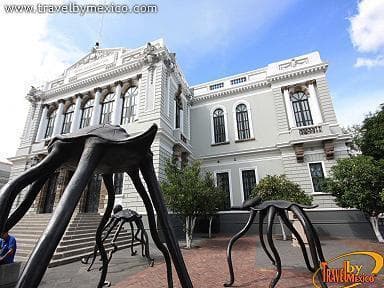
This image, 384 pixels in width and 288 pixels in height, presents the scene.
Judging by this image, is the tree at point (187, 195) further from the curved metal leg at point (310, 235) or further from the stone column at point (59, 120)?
the stone column at point (59, 120)

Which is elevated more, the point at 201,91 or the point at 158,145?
the point at 201,91

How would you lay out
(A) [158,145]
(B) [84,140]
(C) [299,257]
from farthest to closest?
(A) [158,145] → (C) [299,257] → (B) [84,140]

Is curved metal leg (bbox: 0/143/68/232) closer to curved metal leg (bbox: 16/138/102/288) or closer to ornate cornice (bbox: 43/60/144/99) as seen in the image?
curved metal leg (bbox: 16/138/102/288)

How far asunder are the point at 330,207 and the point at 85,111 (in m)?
20.3

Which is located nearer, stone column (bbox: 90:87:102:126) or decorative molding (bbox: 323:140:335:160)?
decorative molding (bbox: 323:140:335:160)

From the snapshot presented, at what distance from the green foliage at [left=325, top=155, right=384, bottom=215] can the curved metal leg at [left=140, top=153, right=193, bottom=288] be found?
1166 cm

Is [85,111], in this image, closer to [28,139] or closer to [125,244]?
[28,139]

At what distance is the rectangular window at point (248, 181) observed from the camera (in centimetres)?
1684

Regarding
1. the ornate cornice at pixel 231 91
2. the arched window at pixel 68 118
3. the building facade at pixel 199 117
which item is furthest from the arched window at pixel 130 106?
the ornate cornice at pixel 231 91

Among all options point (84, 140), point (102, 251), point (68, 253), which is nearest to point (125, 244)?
point (68, 253)

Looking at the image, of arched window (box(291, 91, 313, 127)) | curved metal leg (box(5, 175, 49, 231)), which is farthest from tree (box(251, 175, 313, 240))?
curved metal leg (box(5, 175, 49, 231))

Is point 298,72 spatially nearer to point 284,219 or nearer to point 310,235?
point 284,219

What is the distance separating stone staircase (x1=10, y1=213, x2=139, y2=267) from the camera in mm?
7703

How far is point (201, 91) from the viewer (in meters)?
22.0
